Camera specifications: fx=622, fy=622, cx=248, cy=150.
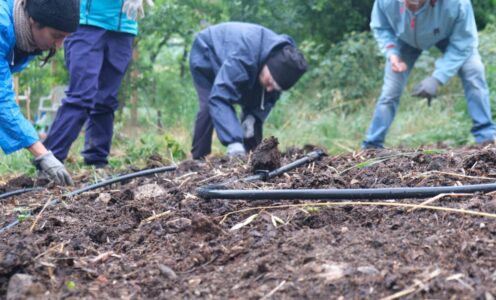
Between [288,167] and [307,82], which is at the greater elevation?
[288,167]

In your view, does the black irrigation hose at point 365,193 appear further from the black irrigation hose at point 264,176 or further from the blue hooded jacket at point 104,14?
the blue hooded jacket at point 104,14

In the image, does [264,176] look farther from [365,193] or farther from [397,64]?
[397,64]

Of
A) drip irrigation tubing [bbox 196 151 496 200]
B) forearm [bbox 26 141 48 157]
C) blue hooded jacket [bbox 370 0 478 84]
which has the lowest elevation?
forearm [bbox 26 141 48 157]

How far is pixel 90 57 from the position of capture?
4207mm

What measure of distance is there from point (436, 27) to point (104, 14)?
2557 mm

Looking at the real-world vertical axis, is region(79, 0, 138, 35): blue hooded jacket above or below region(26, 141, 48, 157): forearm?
above

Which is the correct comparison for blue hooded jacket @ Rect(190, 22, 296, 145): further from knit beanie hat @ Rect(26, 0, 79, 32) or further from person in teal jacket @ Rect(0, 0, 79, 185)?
knit beanie hat @ Rect(26, 0, 79, 32)

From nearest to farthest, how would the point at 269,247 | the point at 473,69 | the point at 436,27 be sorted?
the point at 269,247, the point at 436,27, the point at 473,69

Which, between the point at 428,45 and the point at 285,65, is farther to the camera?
the point at 428,45

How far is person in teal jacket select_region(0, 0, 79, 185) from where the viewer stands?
10.2ft

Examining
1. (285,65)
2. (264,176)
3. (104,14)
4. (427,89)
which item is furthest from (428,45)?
(264,176)

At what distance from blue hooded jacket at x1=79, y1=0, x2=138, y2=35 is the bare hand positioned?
2.19 m

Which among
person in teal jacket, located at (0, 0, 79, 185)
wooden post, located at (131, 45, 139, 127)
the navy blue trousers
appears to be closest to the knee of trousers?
the navy blue trousers

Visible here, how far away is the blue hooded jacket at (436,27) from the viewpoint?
15.8 feet
